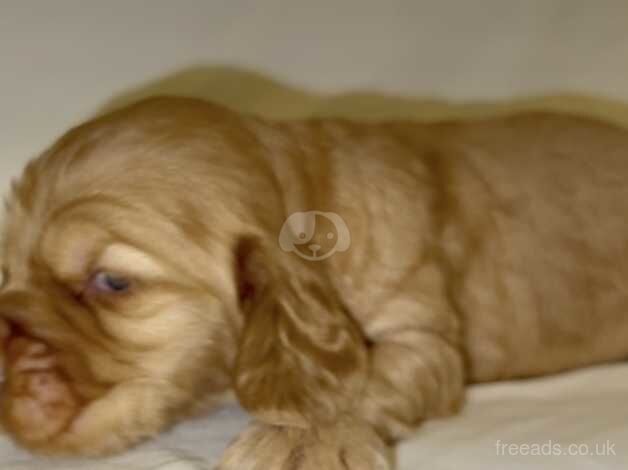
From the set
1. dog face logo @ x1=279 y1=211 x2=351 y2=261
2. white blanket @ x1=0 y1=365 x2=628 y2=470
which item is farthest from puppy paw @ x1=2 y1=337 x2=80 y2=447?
dog face logo @ x1=279 y1=211 x2=351 y2=261

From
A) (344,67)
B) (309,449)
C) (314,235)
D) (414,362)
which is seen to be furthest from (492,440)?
(344,67)

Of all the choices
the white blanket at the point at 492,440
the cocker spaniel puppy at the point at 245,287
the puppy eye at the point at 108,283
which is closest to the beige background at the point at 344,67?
the white blanket at the point at 492,440

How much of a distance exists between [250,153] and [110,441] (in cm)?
52

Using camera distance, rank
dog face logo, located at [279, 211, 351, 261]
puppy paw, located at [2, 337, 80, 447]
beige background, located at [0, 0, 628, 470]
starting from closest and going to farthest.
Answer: puppy paw, located at [2, 337, 80, 447]
dog face logo, located at [279, 211, 351, 261]
beige background, located at [0, 0, 628, 470]

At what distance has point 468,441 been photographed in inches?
58.7

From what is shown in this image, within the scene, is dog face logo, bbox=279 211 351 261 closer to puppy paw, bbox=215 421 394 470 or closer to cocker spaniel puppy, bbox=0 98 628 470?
cocker spaniel puppy, bbox=0 98 628 470

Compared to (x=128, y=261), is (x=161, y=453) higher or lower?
lower

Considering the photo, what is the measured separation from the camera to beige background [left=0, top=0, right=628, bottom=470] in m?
1.68

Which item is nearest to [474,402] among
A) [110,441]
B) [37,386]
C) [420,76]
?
[110,441]

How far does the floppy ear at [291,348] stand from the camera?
4.62 ft

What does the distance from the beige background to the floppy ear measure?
6.6 inches

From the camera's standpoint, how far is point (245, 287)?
58.2 inches

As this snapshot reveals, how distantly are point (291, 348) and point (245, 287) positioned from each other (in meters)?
0.13

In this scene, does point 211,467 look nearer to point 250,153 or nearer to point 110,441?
point 110,441
